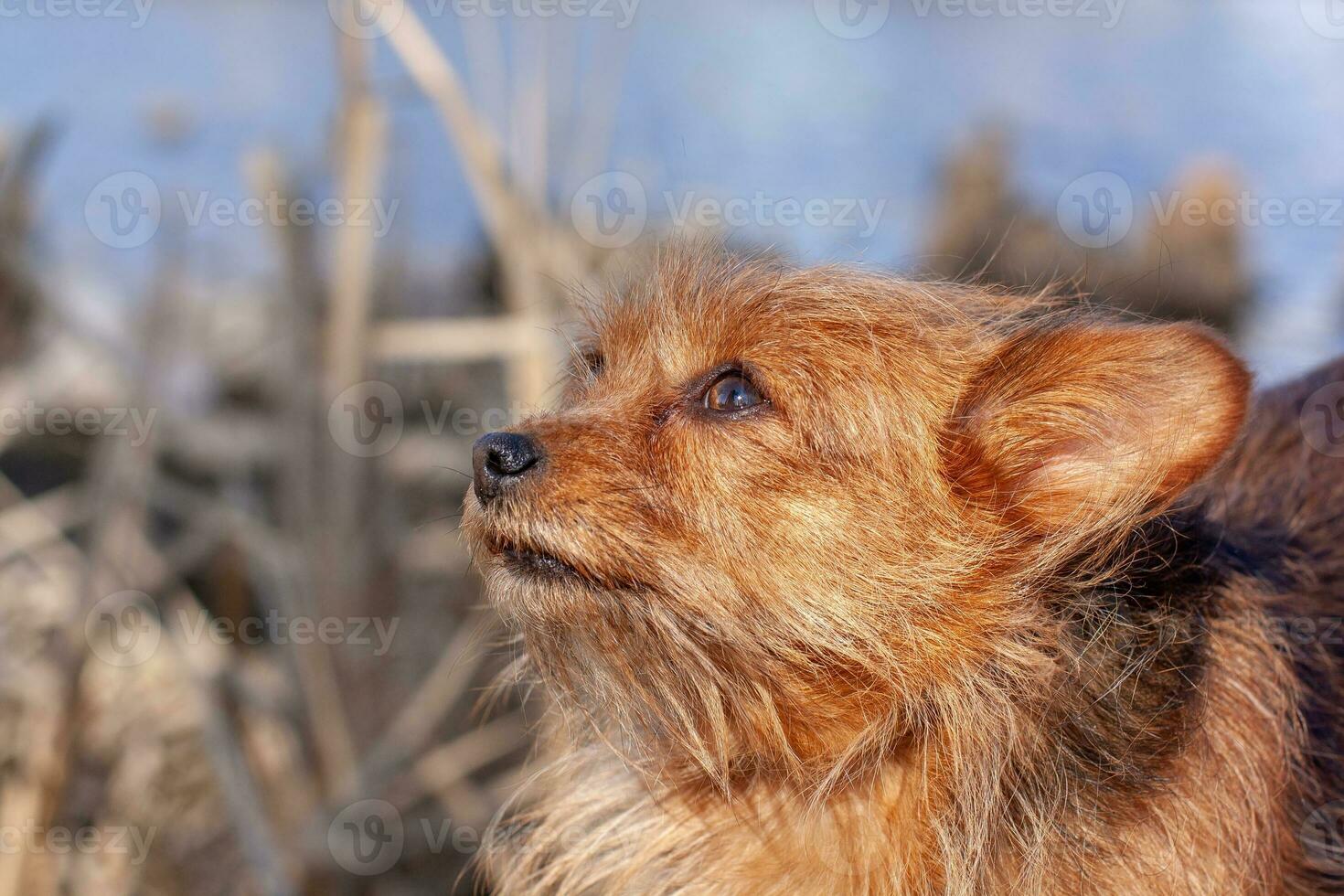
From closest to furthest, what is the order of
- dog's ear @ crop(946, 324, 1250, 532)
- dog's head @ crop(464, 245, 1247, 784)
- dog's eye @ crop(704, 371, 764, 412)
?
dog's ear @ crop(946, 324, 1250, 532) < dog's head @ crop(464, 245, 1247, 784) < dog's eye @ crop(704, 371, 764, 412)

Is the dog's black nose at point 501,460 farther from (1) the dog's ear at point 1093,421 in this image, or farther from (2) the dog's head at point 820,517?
(1) the dog's ear at point 1093,421

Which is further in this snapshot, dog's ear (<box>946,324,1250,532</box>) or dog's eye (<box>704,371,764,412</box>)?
dog's eye (<box>704,371,764,412</box>)

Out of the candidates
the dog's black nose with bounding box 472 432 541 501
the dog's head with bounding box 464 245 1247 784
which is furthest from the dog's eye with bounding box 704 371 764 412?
the dog's black nose with bounding box 472 432 541 501

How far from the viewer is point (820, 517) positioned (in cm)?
202

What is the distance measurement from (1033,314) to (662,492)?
104 centimetres

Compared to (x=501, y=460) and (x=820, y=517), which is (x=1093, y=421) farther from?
(x=501, y=460)

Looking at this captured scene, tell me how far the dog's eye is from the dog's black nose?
36 centimetres

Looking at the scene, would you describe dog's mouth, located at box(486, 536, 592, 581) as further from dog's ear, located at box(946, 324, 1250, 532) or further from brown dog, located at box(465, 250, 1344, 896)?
dog's ear, located at box(946, 324, 1250, 532)

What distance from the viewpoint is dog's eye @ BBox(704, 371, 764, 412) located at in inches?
83.7

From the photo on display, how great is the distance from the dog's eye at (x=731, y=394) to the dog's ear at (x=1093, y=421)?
39 cm

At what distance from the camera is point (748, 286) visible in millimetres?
2273

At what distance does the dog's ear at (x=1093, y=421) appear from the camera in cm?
182

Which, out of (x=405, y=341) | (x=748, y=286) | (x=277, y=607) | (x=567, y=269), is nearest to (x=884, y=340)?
(x=748, y=286)

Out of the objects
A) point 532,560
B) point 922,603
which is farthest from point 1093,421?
point 532,560
